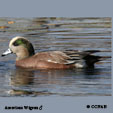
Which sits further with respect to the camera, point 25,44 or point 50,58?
point 25,44

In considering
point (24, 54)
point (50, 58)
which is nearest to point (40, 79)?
point (50, 58)

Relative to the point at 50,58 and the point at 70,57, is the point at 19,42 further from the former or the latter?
the point at 70,57

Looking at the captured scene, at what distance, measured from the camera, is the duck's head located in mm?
14539

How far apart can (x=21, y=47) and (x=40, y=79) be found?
2.01 m

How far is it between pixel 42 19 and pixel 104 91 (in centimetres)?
768

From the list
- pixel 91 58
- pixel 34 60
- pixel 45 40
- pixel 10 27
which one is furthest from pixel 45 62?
pixel 10 27

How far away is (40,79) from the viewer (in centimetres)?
1285

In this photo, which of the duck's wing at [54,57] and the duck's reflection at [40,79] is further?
the duck's wing at [54,57]

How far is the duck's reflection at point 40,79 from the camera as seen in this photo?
12.0 meters

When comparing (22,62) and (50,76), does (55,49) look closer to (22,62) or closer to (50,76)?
(22,62)

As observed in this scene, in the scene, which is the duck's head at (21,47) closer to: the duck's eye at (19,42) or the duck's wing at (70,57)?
the duck's eye at (19,42)

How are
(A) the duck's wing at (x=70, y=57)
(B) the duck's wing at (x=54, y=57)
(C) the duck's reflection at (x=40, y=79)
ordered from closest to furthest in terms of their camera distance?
(C) the duck's reflection at (x=40, y=79) < (A) the duck's wing at (x=70, y=57) < (B) the duck's wing at (x=54, y=57)

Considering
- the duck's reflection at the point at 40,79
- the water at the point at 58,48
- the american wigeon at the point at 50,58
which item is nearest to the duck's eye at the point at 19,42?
the american wigeon at the point at 50,58

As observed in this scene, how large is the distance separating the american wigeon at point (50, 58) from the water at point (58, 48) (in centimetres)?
25
